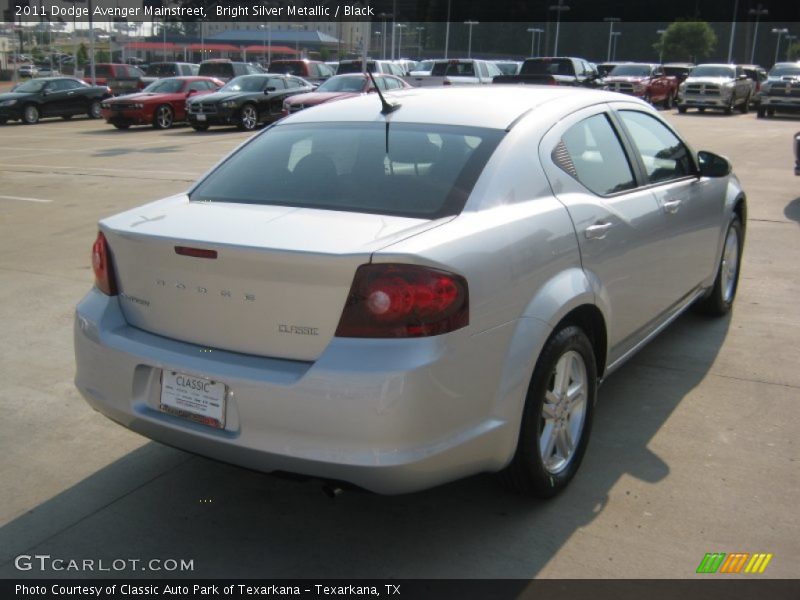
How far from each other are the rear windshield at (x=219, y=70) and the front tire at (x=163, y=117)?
377 inches

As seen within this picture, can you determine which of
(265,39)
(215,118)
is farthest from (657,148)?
(265,39)

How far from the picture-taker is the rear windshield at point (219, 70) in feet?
110

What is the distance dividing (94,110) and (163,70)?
32.7ft

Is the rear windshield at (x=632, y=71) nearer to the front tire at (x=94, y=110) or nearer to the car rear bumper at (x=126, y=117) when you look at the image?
the car rear bumper at (x=126, y=117)

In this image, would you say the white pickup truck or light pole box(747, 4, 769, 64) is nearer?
the white pickup truck

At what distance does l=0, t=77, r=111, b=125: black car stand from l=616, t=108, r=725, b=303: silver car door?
24726mm

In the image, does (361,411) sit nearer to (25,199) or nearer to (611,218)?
(611,218)

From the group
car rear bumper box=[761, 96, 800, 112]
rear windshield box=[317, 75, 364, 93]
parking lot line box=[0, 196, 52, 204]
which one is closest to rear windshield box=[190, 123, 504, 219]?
parking lot line box=[0, 196, 52, 204]

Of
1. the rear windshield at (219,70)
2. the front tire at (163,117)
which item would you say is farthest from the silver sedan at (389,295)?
the rear windshield at (219,70)

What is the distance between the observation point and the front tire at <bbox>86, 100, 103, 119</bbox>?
91.0 feet

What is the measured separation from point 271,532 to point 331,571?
37cm

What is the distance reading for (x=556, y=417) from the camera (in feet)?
11.5

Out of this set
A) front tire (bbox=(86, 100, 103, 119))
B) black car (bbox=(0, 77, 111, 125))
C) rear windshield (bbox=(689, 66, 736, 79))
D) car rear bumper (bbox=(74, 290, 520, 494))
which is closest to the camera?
car rear bumper (bbox=(74, 290, 520, 494))

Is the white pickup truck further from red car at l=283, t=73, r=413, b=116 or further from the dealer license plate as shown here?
the dealer license plate
